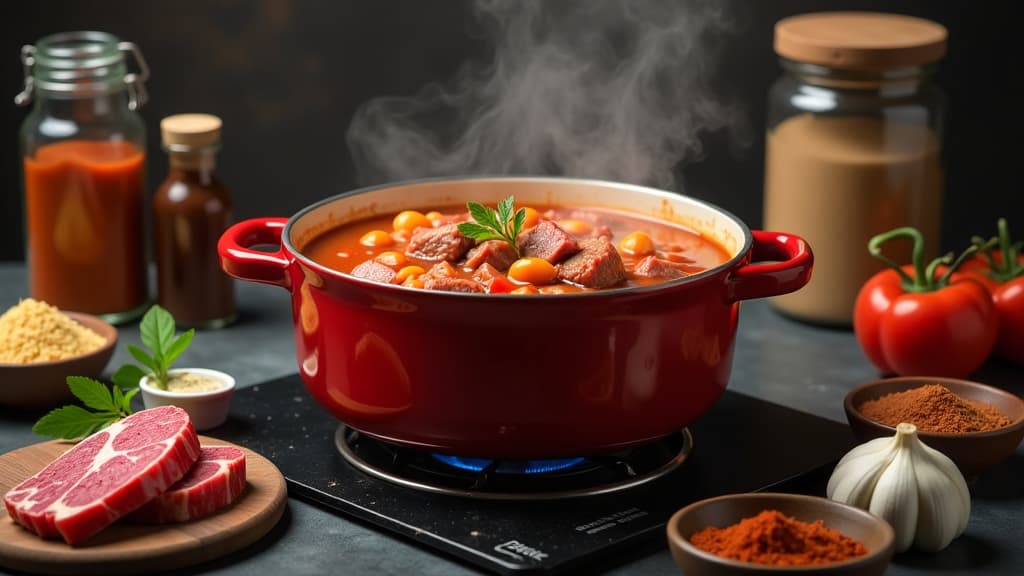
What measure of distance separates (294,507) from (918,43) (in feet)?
4.70

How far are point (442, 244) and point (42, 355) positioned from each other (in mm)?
679

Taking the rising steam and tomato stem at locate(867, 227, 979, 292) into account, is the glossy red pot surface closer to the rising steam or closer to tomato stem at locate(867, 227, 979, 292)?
tomato stem at locate(867, 227, 979, 292)

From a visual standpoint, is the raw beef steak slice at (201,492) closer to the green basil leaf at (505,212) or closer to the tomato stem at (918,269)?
the green basil leaf at (505,212)

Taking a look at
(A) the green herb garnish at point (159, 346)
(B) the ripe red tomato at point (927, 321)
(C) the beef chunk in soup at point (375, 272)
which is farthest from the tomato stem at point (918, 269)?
(A) the green herb garnish at point (159, 346)

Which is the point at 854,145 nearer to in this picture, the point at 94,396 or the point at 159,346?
the point at 159,346

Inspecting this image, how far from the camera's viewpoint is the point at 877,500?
1842mm

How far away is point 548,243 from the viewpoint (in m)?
2.09

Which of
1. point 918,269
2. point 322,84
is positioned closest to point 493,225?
point 918,269

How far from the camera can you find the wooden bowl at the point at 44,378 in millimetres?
2297

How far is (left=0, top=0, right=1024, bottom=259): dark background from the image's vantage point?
310 cm

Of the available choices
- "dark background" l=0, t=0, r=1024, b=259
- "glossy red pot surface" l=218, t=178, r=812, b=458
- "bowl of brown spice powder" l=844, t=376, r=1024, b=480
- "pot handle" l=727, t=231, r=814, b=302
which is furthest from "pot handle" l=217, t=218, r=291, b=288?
"dark background" l=0, t=0, r=1024, b=259

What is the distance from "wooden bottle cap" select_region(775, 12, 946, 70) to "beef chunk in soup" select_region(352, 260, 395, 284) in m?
1.05

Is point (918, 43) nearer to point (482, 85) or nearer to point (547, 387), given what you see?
point (482, 85)

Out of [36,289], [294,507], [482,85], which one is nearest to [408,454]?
[294,507]
